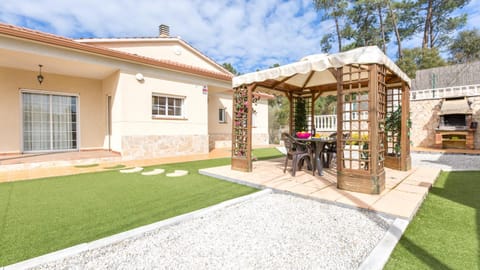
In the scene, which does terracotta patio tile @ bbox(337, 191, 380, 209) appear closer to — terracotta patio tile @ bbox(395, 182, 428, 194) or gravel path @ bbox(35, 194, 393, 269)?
gravel path @ bbox(35, 194, 393, 269)

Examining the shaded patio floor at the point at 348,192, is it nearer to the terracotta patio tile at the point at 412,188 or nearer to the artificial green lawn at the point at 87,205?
the terracotta patio tile at the point at 412,188

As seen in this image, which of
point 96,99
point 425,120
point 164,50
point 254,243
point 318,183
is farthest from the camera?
point 164,50

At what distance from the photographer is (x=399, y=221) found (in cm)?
264

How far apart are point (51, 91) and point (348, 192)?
10432mm

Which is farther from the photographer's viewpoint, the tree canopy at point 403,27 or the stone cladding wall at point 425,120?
the tree canopy at point 403,27

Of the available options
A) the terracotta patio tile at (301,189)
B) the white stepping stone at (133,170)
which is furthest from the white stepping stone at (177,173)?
the terracotta patio tile at (301,189)

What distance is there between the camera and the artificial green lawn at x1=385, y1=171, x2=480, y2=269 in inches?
75.0

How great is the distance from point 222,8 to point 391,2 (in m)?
15.4

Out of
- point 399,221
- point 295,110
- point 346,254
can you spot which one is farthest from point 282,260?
point 295,110

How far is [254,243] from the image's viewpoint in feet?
7.51

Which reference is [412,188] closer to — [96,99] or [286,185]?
[286,185]

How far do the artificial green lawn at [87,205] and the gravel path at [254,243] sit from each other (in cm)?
46

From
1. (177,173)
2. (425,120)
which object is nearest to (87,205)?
(177,173)

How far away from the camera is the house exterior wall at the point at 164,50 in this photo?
11.0 metres
